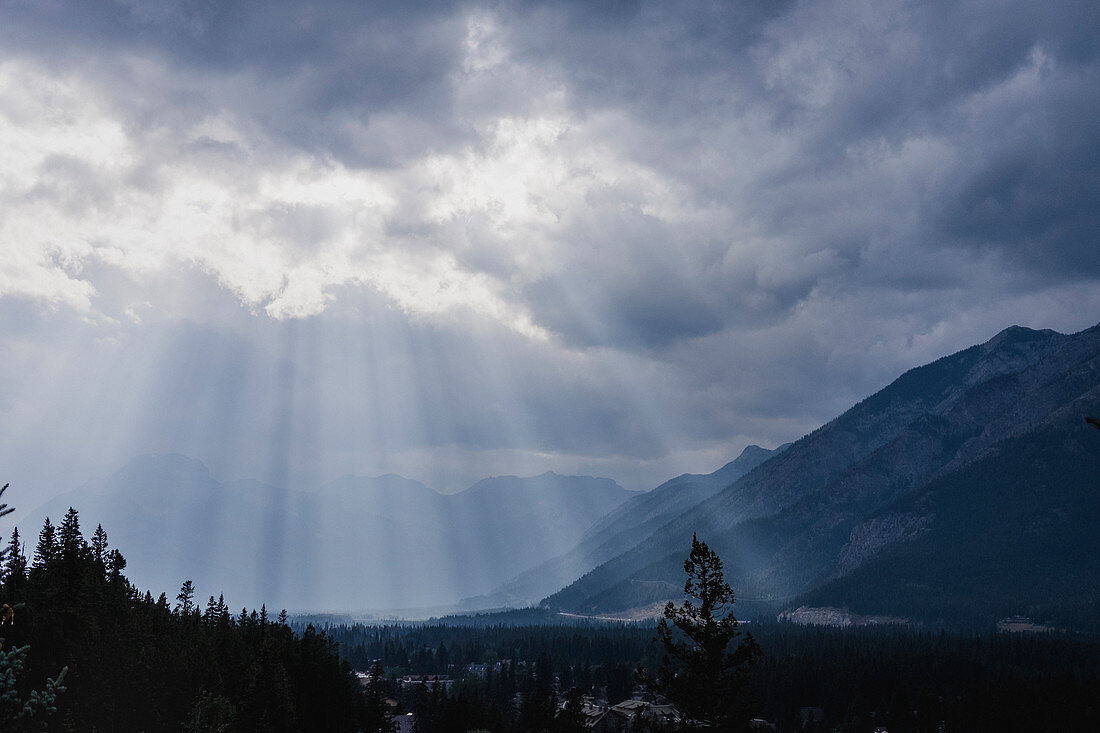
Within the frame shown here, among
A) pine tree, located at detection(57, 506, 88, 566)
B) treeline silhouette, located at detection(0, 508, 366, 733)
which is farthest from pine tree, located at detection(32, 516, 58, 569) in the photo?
pine tree, located at detection(57, 506, 88, 566)

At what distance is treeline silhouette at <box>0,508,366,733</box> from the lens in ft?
248

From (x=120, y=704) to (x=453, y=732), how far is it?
63680 millimetres

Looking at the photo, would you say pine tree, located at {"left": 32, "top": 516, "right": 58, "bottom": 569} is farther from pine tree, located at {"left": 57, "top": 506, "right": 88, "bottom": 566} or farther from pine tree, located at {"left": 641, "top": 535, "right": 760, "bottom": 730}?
pine tree, located at {"left": 641, "top": 535, "right": 760, "bottom": 730}

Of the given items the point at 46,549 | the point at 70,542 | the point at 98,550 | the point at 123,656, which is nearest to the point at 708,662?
the point at 123,656

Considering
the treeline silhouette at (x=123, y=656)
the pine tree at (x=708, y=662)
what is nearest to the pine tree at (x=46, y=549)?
the treeline silhouette at (x=123, y=656)

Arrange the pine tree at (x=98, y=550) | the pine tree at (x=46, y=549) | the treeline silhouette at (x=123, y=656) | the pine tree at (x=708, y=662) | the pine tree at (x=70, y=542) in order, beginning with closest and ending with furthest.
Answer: the pine tree at (x=708, y=662) < the treeline silhouette at (x=123, y=656) < the pine tree at (x=70, y=542) < the pine tree at (x=46, y=549) < the pine tree at (x=98, y=550)

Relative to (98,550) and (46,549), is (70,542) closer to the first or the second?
(46,549)

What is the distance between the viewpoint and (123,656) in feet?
260

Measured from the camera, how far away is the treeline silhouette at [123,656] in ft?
248

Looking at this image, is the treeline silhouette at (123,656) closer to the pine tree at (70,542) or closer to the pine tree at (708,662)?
the pine tree at (70,542)

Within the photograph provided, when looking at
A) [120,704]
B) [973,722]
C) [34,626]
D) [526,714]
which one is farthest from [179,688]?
[973,722]

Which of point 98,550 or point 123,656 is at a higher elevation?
point 98,550

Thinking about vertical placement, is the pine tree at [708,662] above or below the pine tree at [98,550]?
below

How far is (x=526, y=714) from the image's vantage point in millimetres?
159250
